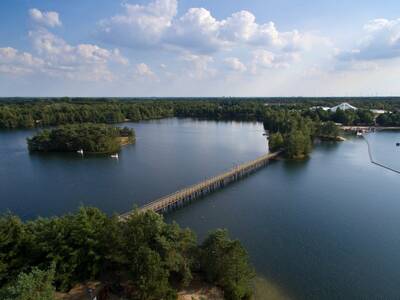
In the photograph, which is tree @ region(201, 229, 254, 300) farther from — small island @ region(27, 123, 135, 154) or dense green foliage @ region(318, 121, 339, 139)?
dense green foliage @ region(318, 121, 339, 139)

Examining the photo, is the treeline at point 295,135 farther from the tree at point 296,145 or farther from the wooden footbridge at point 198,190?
the wooden footbridge at point 198,190

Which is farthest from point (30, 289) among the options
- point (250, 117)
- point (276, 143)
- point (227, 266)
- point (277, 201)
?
point (250, 117)

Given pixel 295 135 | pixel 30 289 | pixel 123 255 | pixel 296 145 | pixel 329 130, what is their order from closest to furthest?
pixel 30 289 → pixel 123 255 → pixel 296 145 → pixel 295 135 → pixel 329 130

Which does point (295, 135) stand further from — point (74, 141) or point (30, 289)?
point (30, 289)

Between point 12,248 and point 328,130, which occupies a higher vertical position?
point 328,130

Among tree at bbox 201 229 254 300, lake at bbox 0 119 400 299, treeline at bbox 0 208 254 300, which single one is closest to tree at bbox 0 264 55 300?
treeline at bbox 0 208 254 300

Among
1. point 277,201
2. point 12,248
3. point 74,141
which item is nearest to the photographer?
point 12,248

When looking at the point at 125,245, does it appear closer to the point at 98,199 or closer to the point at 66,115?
the point at 98,199

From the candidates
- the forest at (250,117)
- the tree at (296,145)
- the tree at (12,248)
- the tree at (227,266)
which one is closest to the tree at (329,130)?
the forest at (250,117)
